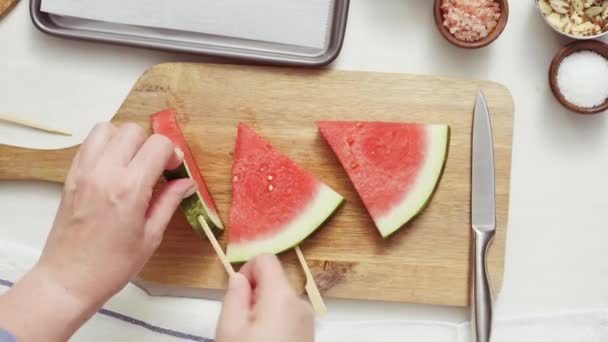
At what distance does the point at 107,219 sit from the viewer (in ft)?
4.19

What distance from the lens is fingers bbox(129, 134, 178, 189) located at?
4.20 feet

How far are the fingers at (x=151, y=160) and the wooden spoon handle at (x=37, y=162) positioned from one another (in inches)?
10.0

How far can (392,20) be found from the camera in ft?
4.93

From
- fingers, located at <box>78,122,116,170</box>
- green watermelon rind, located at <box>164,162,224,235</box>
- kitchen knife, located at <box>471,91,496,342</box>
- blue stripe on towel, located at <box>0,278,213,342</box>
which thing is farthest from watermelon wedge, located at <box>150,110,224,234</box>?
kitchen knife, located at <box>471,91,496,342</box>

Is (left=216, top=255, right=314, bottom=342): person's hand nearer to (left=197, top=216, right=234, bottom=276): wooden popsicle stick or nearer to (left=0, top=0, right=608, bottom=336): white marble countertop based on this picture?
(left=197, top=216, right=234, bottom=276): wooden popsicle stick

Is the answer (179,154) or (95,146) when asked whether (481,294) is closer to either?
(179,154)

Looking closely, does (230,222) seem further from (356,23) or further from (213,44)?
(356,23)

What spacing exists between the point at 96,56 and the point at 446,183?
2.52 feet

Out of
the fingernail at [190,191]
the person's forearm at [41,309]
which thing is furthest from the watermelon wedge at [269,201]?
the person's forearm at [41,309]

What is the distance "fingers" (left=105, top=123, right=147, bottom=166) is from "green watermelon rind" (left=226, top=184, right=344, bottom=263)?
0.94 ft

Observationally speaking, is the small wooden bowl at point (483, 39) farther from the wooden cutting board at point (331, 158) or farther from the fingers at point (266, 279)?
the fingers at point (266, 279)

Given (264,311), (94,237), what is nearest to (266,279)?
(264,311)

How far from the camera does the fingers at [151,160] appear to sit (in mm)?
1280

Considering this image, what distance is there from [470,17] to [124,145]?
0.69 metres
